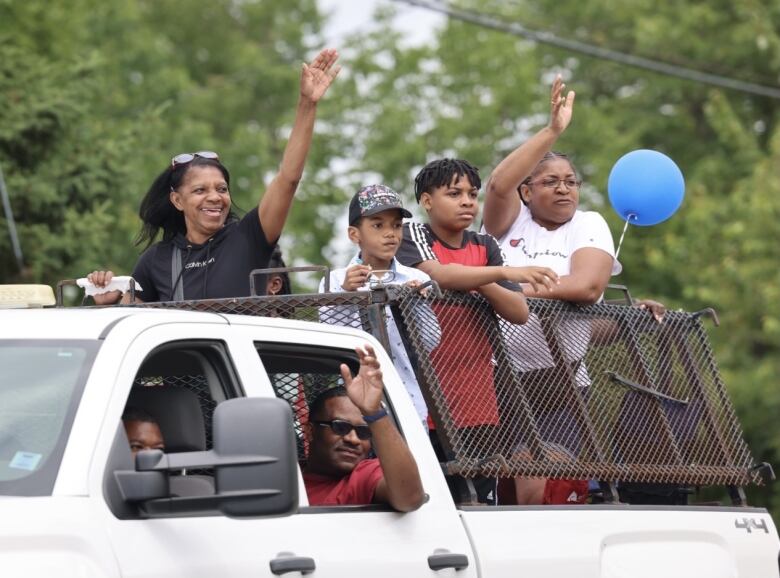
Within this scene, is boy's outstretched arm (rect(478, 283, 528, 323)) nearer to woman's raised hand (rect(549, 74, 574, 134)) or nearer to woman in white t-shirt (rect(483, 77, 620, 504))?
woman in white t-shirt (rect(483, 77, 620, 504))

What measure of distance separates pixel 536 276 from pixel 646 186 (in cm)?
215

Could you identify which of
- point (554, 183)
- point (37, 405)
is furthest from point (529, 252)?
point (37, 405)

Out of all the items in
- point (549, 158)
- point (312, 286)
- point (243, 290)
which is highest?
point (549, 158)

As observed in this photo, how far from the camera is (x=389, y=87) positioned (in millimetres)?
31969

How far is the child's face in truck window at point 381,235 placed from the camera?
6801mm

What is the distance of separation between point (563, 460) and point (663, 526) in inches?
19.5

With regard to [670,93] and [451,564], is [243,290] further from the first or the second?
[670,93]

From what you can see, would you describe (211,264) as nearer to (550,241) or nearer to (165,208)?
(165,208)

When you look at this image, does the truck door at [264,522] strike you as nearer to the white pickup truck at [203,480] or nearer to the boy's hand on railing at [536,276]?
the white pickup truck at [203,480]

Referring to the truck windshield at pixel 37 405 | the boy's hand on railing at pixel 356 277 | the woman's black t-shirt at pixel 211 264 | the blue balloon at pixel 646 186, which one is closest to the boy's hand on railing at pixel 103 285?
the woman's black t-shirt at pixel 211 264

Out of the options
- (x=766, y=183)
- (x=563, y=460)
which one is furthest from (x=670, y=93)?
(x=563, y=460)

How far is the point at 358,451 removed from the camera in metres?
5.79

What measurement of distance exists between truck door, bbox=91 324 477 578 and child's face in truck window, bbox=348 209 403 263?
3.33 feet

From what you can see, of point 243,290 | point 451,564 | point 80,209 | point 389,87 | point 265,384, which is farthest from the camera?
point 389,87
